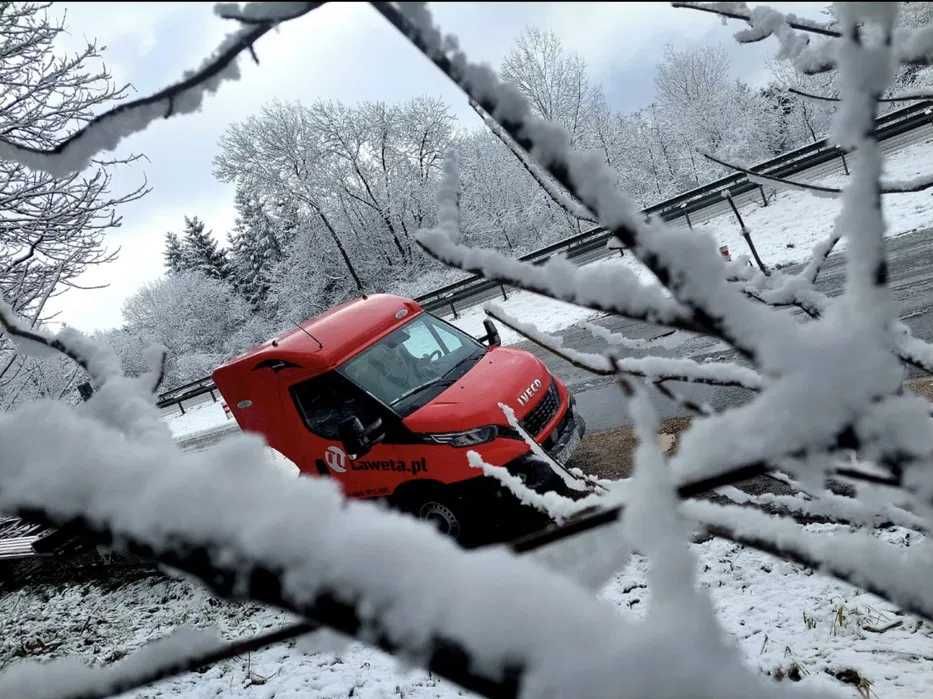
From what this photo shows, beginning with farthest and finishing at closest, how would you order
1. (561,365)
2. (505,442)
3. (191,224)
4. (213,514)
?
(191,224), (561,365), (505,442), (213,514)

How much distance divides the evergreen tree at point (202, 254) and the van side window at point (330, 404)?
41.6 m

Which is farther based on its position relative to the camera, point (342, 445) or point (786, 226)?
point (786, 226)

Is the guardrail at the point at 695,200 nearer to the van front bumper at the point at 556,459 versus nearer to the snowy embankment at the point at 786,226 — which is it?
the snowy embankment at the point at 786,226

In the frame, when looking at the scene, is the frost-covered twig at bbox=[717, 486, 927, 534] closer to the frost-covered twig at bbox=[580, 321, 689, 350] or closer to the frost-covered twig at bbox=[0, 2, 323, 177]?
the frost-covered twig at bbox=[580, 321, 689, 350]

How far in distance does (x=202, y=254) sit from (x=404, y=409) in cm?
4488

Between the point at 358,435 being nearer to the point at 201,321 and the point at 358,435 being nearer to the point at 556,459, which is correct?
the point at 556,459

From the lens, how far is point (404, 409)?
5.27 meters

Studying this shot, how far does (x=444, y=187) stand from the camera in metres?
1.04

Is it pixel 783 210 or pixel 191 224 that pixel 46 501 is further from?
pixel 191 224

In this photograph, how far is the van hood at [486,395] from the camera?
5.02m

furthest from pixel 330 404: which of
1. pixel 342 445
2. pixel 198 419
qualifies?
pixel 198 419

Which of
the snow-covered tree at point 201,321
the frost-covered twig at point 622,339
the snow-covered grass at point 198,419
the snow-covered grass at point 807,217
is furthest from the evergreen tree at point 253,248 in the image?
the frost-covered twig at point 622,339

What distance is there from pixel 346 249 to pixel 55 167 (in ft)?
117

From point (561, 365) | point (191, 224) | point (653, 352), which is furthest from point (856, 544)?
point (191, 224)
